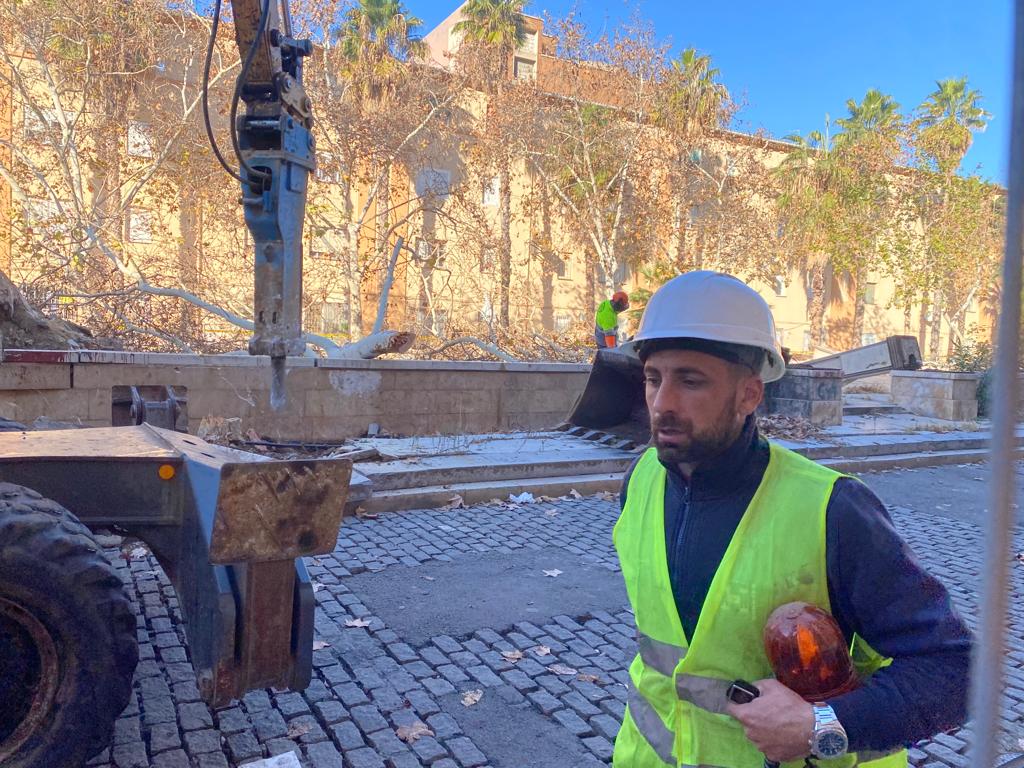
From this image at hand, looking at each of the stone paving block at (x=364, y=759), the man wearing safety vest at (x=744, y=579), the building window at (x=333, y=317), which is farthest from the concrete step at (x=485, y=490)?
the building window at (x=333, y=317)

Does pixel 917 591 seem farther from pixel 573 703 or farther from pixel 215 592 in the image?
pixel 573 703

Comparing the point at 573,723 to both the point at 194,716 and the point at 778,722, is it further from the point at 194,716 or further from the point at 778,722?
the point at 778,722

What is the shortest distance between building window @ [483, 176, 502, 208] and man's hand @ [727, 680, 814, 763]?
97.5 feet

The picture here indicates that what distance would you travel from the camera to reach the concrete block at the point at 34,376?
871cm

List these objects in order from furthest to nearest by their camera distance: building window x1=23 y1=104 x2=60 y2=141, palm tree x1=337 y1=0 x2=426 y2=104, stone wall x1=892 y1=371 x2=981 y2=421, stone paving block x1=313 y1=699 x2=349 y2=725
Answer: palm tree x1=337 y1=0 x2=426 y2=104 < building window x1=23 y1=104 x2=60 y2=141 < stone wall x1=892 y1=371 x2=981 y2=421 < stone paving block x1=313 y1=699 x2=349 y2=725

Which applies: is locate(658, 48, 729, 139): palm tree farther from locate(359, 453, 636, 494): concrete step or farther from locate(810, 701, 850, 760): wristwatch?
locate(810, 701, 850, 760): wristwatch

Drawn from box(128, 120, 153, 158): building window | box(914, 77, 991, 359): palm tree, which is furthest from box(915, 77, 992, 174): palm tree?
box(128, 120, 153, 158): building window

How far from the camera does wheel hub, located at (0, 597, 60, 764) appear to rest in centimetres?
270

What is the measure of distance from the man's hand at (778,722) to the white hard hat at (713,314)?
70cm

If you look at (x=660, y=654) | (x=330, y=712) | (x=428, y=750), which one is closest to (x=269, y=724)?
(x=330, y=712)

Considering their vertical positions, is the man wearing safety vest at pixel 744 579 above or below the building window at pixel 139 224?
below

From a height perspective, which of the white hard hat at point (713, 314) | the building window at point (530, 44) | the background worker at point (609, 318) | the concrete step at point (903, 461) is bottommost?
the concrete step at point (903, 461)

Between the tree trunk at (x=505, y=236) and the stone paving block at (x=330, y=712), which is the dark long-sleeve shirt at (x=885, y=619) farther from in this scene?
the tree trunk at (x=505, y=236)

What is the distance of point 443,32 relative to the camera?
131 feet
